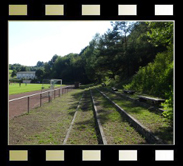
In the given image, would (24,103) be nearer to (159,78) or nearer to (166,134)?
(159,78)

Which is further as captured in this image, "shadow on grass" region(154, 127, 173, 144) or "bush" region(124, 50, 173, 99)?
"bush" region(124, 50, 173, 99)

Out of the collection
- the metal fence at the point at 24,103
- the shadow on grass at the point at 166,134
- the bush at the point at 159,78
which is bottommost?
the metal fence at the point at 24,103

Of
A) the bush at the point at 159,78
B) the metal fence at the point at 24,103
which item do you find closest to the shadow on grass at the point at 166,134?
the bush at the point at 159,78

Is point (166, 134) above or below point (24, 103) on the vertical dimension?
above

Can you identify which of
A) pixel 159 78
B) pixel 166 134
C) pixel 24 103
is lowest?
pixel 24 103

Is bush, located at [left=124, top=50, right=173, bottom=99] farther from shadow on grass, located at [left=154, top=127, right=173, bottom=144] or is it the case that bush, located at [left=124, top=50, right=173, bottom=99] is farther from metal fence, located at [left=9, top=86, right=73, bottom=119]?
metal fence, located at [left=9, top=86, right=73, bottom=119]

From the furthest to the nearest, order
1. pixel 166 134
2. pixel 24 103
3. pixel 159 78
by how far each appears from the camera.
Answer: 1. pixel 24 103
2. pixel 159 78
3. pixel 166 134

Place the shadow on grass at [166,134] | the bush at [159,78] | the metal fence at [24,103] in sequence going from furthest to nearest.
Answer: the bush at [159,78], the metal fence at [24,103], the shadow on grass at [166,134]

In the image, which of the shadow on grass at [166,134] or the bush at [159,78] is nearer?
the shadow on grass at [166,134]

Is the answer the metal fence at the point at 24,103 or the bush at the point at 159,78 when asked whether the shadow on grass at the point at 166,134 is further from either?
the metal fence at the point at 24,103

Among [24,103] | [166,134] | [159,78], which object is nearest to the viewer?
[166,134]

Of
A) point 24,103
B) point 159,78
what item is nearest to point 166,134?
point 159,78

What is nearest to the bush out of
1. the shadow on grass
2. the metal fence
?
the shadow on grass
